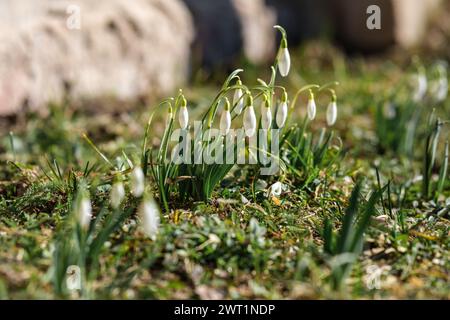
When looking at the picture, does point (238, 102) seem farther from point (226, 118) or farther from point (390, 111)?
point (390, 111)

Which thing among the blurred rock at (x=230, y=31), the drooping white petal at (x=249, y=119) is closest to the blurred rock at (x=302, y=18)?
the blurred rock at (x=230, y=31)

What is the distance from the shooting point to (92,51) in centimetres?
511

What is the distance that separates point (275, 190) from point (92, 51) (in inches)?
98.8

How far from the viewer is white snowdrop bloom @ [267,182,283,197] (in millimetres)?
3055

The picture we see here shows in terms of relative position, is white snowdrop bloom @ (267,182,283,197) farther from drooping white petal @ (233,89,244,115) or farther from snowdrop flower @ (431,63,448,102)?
snowdrop flower @ (431,63,448,102)

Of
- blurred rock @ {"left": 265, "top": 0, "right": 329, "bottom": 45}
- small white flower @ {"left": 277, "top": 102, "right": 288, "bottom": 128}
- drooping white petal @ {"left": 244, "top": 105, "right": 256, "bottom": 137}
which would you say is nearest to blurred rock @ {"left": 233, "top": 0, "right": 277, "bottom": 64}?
blurred rock @ {"left": 265, "top": 0, "right": 329, "bottom": 45}

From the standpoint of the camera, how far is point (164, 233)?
2.61m

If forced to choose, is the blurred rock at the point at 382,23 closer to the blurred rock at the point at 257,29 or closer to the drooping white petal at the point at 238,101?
the blurred rock at the point at 257,29

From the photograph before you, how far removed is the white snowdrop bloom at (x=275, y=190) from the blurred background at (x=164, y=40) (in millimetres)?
2165

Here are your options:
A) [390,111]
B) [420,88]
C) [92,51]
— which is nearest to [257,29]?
[92,51]

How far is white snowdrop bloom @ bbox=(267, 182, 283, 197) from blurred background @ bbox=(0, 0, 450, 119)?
7.10ft

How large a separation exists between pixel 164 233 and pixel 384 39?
15.8 feet
